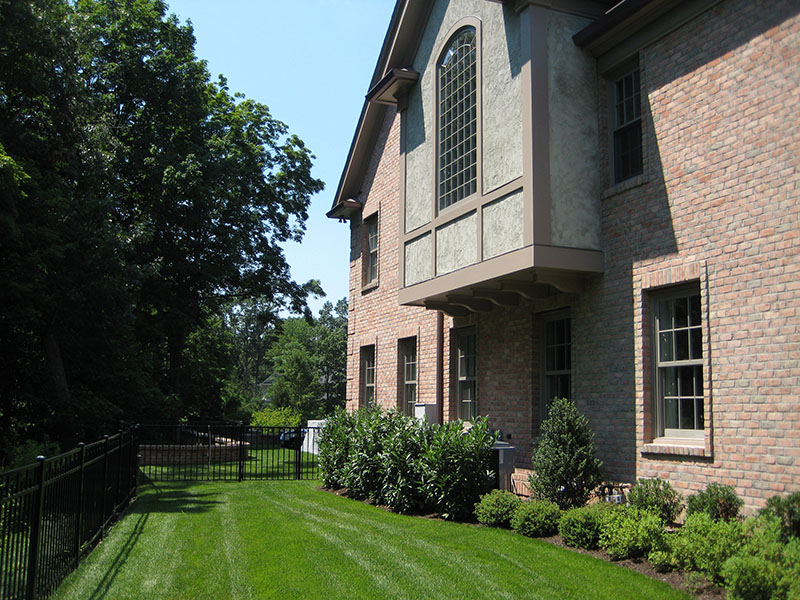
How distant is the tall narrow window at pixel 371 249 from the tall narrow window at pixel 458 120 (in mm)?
6806

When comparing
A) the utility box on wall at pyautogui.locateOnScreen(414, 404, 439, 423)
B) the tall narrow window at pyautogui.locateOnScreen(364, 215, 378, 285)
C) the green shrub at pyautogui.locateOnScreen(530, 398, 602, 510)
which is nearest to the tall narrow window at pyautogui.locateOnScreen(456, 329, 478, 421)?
the utility box on wall at pyautogui.locateOnScreen(414, 404, 439, 423)

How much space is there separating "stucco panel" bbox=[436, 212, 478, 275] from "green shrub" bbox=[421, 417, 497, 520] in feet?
9.48

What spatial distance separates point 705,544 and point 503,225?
5.89 m

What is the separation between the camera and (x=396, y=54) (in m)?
15.7

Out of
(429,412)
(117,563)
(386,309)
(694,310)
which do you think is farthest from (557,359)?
(117,563)

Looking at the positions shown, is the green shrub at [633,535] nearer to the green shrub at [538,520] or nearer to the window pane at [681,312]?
the green shrub at [538,520]

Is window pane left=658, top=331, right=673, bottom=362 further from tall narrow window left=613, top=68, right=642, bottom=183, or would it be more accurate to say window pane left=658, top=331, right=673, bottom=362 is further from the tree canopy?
the tree canopy

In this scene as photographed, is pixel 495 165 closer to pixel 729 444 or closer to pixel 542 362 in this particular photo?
pixel 542 362

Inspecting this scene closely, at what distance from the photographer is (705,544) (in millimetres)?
6980

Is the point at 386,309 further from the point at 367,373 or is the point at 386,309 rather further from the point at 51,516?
the point at 51,516

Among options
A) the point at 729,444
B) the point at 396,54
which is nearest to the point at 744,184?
the point at 729,444

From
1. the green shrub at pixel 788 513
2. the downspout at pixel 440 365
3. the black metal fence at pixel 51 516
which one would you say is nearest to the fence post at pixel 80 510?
the black metal fence at pixel 51 516

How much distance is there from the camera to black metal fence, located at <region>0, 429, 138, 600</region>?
5.77 metres

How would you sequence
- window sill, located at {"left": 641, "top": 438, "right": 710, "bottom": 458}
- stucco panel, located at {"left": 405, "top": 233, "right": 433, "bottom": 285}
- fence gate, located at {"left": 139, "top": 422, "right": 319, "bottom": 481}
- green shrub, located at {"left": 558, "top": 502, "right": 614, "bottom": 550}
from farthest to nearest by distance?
fence gate, located at {"left": 139, "top": 422, "right": 319, "bottom": 481} → stucco panel, located at {"left": 405, "top": 233, "right": 433, "bottom": 285} → window sill, located at {"left": 641, "top": 438, "right": 710, "bottom": 458} → green shrub, located at {"left": 558, "top": 502, "right": 614, "bottom": 550}
